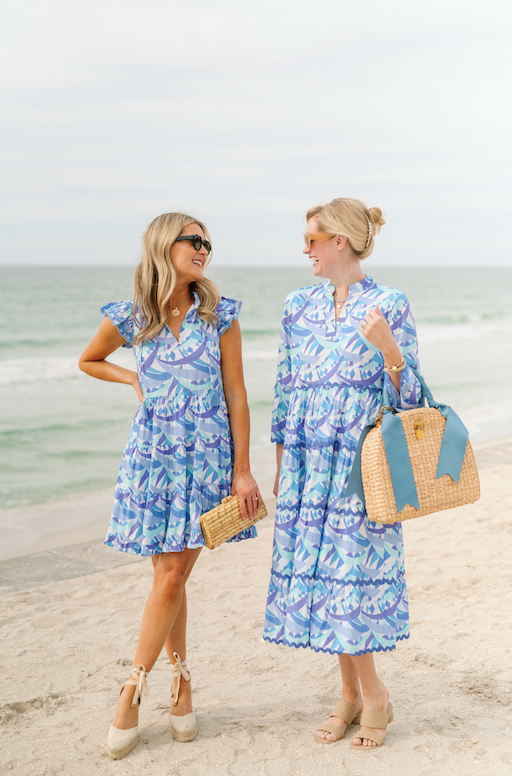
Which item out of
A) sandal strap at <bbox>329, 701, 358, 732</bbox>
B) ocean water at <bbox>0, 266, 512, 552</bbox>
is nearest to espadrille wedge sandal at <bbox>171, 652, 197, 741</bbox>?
sandal strap at <bbox>329, 701, 358, 732</bbox>

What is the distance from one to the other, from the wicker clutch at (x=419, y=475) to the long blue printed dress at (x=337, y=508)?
104 millimetres

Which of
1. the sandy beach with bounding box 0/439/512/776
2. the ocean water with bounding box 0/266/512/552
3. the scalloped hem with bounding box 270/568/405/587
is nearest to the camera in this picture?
the scalloped hem with bounding box 270/568/405/587

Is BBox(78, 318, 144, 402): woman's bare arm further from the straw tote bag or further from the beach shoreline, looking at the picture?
the beach shoreline

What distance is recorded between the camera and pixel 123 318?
9.19 ft

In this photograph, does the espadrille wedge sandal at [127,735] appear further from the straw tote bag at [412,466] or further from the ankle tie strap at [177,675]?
the straw tote bag at [412,466]

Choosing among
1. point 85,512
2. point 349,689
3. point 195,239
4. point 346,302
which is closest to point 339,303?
point 346,302

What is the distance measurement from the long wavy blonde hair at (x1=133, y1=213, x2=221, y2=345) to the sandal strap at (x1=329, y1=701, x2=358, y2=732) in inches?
63.5

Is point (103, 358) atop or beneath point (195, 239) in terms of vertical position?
beneath

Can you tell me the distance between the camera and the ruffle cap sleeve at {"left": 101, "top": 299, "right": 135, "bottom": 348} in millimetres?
2803

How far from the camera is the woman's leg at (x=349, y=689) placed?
2746 millimetres

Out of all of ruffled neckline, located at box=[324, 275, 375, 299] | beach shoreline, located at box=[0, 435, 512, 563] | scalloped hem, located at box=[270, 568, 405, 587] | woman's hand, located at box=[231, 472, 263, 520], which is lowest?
beach shoreline, located at box=[0, 435, 512, 563]

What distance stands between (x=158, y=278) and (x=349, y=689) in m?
1.79

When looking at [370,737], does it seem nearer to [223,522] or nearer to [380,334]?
[223,522]

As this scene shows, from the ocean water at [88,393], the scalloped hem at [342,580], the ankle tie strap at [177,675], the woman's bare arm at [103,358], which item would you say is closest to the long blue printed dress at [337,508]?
the scalloped hem at [342,580]
